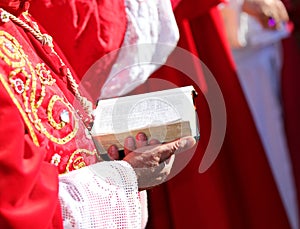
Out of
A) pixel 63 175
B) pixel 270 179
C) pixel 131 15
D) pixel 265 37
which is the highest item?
pixel 131 15

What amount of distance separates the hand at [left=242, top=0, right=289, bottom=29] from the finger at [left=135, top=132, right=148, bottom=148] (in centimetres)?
69

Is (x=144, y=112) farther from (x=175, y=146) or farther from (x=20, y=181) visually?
(x=20, y=181)

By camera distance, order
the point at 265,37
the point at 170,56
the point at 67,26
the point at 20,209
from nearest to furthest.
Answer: the point at 20,209 → the point at 67,26 → the point at 170,56 → the point at 265,37

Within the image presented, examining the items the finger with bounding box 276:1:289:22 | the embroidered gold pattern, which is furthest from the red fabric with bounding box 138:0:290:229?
the embroidered gold pattern

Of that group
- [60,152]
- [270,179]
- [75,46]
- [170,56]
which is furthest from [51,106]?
[270,179]

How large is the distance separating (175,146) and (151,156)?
30mm

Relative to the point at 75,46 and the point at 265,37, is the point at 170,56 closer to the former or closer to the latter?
the point at 75,46

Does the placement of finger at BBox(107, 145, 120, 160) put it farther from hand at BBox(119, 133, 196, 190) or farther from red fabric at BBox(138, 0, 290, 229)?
red fabric at BBox(138, 0, 290, 229)

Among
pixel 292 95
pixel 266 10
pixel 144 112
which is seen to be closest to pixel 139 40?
pixel 144 112

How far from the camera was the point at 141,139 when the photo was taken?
654 millimetres

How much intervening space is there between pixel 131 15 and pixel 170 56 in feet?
0.48

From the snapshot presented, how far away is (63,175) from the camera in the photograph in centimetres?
65

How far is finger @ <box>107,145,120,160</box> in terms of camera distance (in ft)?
2.23

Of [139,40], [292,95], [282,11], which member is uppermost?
[139,40]
